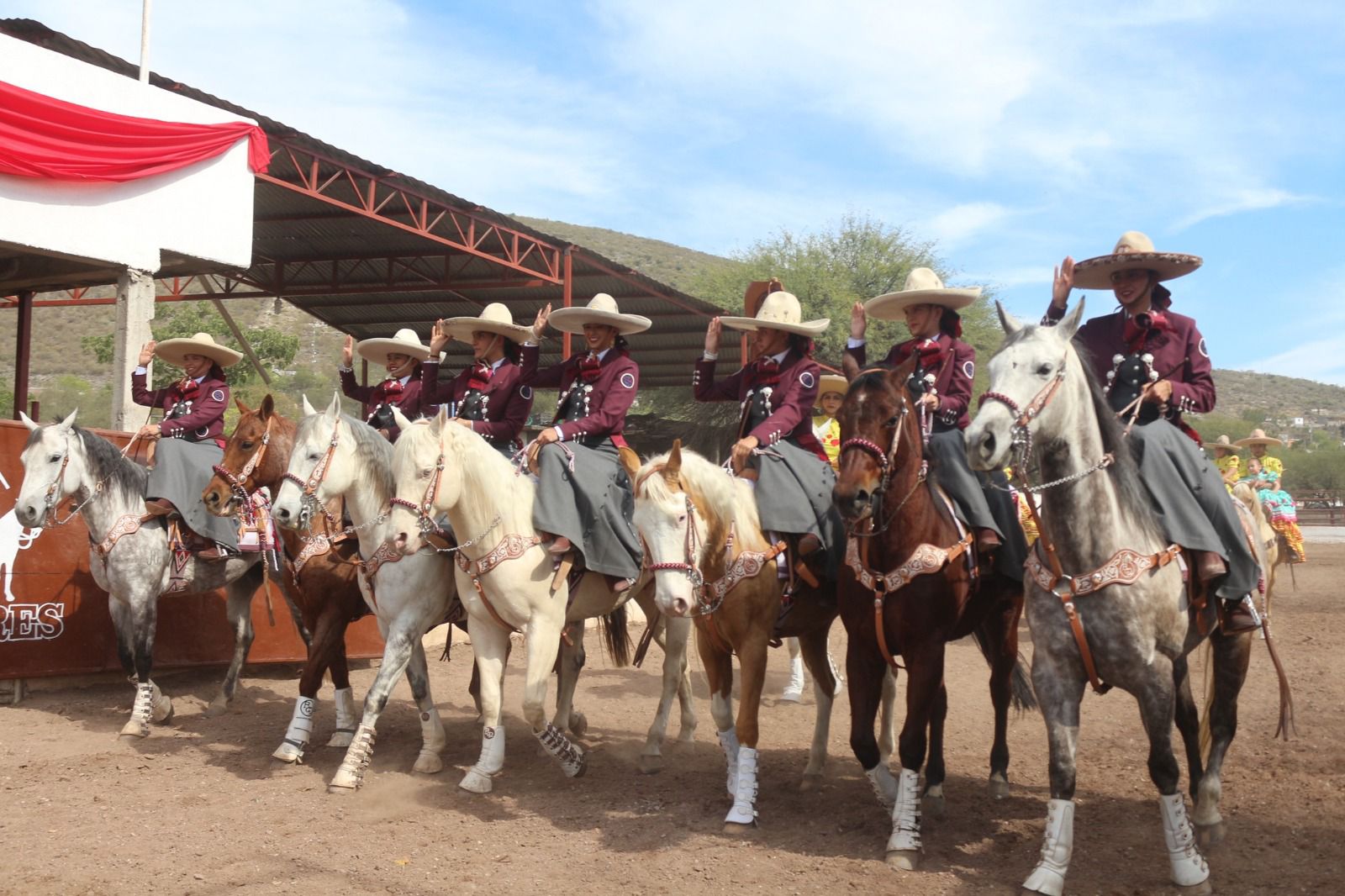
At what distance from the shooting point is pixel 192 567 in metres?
9.90

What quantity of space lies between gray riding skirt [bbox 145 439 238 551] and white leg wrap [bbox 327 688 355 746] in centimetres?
194

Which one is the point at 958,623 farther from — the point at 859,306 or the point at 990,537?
the point at 859,306

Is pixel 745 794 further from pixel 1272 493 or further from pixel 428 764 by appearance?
pixel 1272 493

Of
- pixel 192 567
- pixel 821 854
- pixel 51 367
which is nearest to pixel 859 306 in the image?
pixel 821 854

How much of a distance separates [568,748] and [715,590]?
5.67ft

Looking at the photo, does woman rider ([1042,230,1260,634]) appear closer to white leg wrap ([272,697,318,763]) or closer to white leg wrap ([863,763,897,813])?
white leg wrap ([863,763,897,813])

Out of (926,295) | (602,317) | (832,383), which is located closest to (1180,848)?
(926,295)

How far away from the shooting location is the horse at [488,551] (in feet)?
22.8

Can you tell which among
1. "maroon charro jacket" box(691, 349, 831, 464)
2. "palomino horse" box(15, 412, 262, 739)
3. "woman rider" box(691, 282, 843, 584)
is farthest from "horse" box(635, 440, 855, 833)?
"palomino horse" box(15, 412, 262, 739)

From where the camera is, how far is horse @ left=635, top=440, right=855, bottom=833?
239 inches

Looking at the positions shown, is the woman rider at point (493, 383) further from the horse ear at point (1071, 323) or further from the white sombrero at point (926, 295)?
the horse ear at point (1071, 323)

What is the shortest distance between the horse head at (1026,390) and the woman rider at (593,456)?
2.83 metres

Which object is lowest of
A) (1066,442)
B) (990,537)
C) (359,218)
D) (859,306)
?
(990,537)

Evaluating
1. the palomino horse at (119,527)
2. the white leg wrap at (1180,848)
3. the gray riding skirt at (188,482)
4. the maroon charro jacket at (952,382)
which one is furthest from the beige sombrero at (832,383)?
the white leg wrap at (1180,848)
